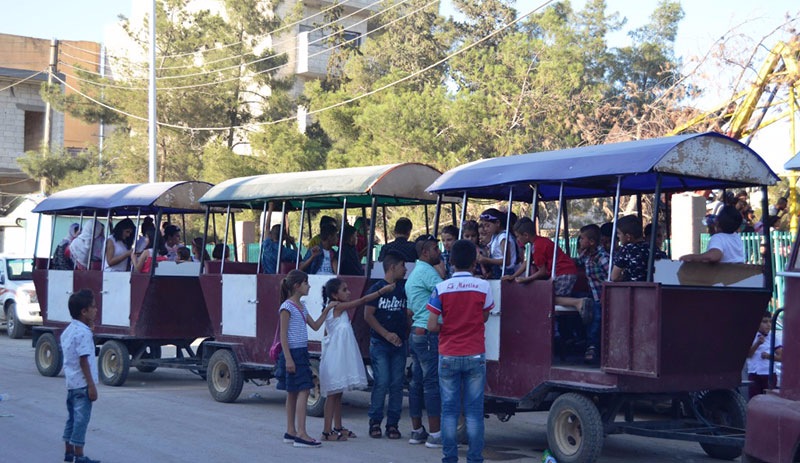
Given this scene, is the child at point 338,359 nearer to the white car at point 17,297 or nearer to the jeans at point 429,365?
the jeans at point 429,365

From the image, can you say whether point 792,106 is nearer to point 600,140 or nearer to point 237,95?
point 600,140

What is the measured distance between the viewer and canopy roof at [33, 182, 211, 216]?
1375 cm

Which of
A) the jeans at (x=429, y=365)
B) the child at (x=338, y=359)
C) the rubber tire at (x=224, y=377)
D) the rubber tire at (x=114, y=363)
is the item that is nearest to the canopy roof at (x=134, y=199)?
the rubber tire at (x=114, y=363)

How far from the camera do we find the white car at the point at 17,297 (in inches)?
838

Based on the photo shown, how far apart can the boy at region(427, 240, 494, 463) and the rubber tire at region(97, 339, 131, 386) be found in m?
7.12

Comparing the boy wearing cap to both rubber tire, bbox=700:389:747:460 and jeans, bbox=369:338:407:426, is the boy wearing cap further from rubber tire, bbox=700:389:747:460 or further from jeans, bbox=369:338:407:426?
rubber tire, bbox=700:389:747:460

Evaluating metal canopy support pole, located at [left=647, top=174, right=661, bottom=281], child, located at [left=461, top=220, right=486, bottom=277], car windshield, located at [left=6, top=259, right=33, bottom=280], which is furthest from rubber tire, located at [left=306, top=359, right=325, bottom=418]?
car windshield, located at [left=6, top=259, right=33, bottom=280]

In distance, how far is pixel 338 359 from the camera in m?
9.42

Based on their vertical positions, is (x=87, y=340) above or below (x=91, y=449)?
above

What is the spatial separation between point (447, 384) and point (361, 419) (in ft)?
12.1

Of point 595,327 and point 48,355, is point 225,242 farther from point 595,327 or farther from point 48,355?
point 595,327

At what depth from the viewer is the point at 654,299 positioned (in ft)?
25.5

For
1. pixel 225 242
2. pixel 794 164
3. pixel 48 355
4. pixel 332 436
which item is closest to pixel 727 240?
pixel 794 164

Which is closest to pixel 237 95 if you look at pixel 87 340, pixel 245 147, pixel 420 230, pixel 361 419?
pixel 245 147
